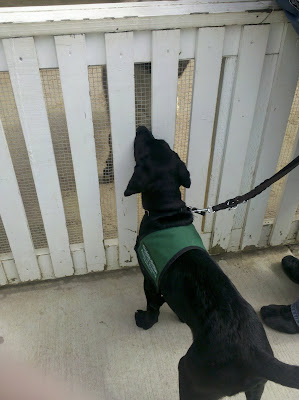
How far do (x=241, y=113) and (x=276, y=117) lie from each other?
0.24 metres

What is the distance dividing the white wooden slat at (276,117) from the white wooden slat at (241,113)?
120 mm

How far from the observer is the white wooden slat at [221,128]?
1.98m

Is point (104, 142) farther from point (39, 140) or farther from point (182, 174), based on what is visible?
point (182, 174)

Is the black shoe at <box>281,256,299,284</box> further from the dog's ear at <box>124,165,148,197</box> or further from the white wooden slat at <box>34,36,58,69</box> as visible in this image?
the white wooden slat at <box>34,36,58,69</box>

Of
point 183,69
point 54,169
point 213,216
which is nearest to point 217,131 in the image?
point 183,69

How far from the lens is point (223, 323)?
59.1 inches

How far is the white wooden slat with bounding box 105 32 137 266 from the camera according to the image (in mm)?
1774

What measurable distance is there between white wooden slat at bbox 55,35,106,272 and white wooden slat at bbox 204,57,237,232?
2.46ft

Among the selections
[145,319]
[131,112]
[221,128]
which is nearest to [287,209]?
[221,128]

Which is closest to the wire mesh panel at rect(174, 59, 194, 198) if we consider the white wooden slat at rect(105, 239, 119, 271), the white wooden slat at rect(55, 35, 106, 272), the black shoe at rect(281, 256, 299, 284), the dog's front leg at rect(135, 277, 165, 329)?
the white wooden slat at rect(55, 35, 106, 272)

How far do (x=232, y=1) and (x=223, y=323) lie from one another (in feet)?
5.01

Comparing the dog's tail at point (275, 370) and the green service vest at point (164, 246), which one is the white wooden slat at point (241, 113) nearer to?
the green service vest at point (164, 246)

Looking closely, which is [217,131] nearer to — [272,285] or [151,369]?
[272,285]

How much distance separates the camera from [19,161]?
2.38m
